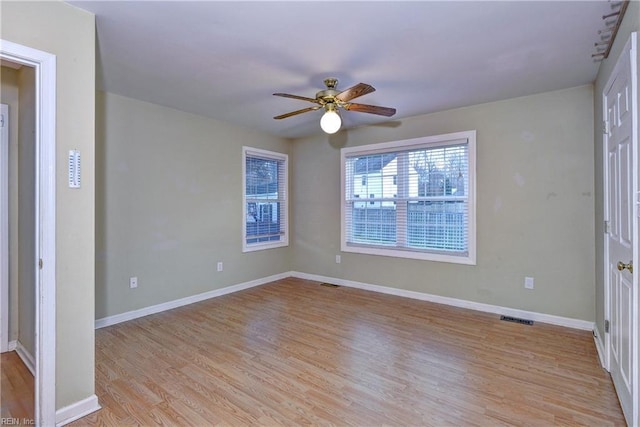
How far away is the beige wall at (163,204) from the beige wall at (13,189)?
620 mm

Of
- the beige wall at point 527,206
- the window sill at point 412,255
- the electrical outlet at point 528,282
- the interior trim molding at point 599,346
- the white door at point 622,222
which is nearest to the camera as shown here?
the white door at point 622,222

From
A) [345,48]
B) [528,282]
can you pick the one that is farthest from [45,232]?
[528,282]

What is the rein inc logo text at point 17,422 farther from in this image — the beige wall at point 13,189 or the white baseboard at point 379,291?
the white baseboard at point 379,291

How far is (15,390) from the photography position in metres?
2.14

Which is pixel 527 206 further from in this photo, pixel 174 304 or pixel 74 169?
pixel 174 304

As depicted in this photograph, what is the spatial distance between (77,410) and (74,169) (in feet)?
4.61

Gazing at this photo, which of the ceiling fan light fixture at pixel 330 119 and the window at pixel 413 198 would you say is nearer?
the ceiling fan light fixture at pixel 330 119

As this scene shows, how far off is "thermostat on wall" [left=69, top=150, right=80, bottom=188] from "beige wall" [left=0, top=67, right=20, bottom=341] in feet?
4.72

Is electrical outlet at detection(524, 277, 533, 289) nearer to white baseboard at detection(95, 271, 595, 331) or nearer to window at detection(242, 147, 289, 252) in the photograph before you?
white baseboard at detection(95, 271, 595, 331)

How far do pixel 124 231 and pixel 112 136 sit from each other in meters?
1.01

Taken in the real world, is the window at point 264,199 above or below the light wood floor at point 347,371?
above

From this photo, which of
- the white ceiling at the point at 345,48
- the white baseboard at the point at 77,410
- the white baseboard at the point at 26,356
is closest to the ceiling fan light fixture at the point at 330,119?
the white ceiling at the point at 345,48

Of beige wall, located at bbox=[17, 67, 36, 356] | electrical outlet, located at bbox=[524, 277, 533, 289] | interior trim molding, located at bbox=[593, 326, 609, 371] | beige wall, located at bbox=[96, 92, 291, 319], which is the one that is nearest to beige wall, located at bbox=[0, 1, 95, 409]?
beige wall, located at bbox=[17, 67, 36, 356]

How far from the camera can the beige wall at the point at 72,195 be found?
1.76m
